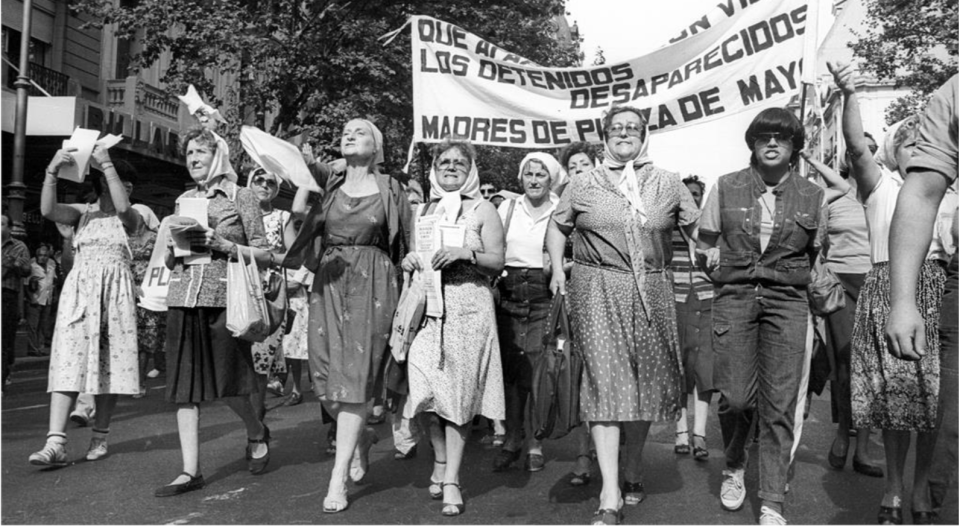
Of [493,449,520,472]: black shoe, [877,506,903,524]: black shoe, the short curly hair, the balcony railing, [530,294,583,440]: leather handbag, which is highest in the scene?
the balcony railing

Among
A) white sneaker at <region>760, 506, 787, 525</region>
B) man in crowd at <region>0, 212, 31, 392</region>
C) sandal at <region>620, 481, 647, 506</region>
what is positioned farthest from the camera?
man in crowd at <region>0, 212, 31, 392</region>

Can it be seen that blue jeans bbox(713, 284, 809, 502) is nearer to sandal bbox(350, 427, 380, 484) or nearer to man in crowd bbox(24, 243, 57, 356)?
sandal bbox(350, 427, 380, 484)

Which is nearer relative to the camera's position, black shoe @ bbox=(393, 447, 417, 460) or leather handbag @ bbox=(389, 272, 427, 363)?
leather handbag @ bbox=(389, 272, 427, 363)

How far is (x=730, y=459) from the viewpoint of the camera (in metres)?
4.95

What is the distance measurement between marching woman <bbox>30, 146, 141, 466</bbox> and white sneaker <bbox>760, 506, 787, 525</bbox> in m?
3.89

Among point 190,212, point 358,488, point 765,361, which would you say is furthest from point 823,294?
point 190,212

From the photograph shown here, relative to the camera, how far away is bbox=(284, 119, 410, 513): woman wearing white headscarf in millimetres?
5164

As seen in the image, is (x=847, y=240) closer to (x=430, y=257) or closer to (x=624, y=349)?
(x=624, y=349)

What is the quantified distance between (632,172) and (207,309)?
248 centimetres

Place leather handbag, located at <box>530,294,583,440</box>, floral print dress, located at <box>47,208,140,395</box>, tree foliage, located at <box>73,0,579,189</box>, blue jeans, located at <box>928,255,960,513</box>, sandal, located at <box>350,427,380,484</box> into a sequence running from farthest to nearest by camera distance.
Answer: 1. tree foliage, located at <box>73,0,579,189</box>
2. floral print dress, located at <box>47,208,140,395</box>
3. sandal, located at <box>350,427,380,484</box>
4. leather handbag, located at <box>530,294,583,440</box>
5. blue jeans, located at <box>928,255,960,513</box>

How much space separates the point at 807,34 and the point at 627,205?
216 centimetres

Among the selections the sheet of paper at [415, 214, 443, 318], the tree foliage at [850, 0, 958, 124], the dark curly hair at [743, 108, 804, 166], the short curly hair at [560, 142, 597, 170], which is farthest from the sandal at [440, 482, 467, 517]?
the tree foliage at [850, 0, 958, 124]

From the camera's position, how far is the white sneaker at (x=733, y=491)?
4879mm

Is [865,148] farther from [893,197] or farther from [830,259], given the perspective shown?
[830,259]
